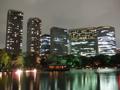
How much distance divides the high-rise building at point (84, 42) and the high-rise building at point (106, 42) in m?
1.30

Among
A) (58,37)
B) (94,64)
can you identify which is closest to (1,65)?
(94,64)

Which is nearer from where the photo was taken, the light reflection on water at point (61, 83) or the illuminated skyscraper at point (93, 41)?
the light reflection on water at point (61, 83)

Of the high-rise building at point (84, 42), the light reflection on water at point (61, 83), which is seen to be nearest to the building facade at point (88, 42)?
the high-rise building at point (84, 42)

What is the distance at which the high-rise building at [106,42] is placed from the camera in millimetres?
79500

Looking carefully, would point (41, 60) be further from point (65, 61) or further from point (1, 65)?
point (1, 65)

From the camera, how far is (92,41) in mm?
81250

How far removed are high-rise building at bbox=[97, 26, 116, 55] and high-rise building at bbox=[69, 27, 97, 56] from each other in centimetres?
130

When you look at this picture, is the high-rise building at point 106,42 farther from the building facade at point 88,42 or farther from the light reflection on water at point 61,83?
the light reflection on water at point 61,83

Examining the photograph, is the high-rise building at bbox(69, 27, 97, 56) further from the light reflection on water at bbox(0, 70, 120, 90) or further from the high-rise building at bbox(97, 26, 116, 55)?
the light reflection on water at bbox(0, 70, 120, 90)

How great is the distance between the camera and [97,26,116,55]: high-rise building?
79500 mm

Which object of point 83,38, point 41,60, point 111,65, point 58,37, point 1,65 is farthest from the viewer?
point 83,38

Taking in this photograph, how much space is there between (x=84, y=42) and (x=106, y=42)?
5855mm

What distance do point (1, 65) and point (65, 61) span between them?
18.7 m

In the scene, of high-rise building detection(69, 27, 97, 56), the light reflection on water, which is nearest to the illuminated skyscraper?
high-rise building detection(69, 27, 97, 56)
